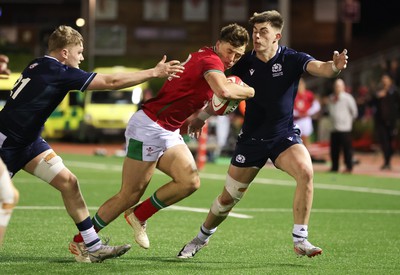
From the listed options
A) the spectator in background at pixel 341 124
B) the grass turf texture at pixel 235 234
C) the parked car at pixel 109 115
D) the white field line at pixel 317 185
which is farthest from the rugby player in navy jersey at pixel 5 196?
the parked car at pixel 109 115

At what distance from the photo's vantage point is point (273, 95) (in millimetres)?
10625

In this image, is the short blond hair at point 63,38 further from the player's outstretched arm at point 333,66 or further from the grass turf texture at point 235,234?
the player's outstretched arm at point 333,66

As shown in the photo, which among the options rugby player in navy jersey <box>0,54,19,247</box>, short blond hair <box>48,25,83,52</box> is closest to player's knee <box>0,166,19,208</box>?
rugby player in navy jersey <box>0,54,19,247</box>

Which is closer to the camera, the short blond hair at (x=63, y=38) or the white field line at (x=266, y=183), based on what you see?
the short blond hair at (x=63, y=38)

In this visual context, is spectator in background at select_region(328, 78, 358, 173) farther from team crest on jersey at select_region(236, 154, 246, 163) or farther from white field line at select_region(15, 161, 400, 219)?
team crest on jersey at select_region(236, 154, 246, 163)

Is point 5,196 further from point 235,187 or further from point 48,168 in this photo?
point 235,187

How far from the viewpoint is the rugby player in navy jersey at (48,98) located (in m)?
9.45

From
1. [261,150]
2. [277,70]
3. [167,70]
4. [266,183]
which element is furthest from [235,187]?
[266,183]

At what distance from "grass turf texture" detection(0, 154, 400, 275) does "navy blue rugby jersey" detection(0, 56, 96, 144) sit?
4.16 feet

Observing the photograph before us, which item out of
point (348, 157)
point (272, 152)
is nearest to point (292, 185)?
point (348, 157)

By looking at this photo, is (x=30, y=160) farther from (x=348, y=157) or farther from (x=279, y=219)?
(x=348, y=157)

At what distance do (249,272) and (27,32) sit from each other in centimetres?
5453

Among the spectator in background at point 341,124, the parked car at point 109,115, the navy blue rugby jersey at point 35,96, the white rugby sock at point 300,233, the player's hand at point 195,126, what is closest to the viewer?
the navy blue rugby jersey at point 35,96

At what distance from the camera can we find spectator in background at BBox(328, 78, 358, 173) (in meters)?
25.0
